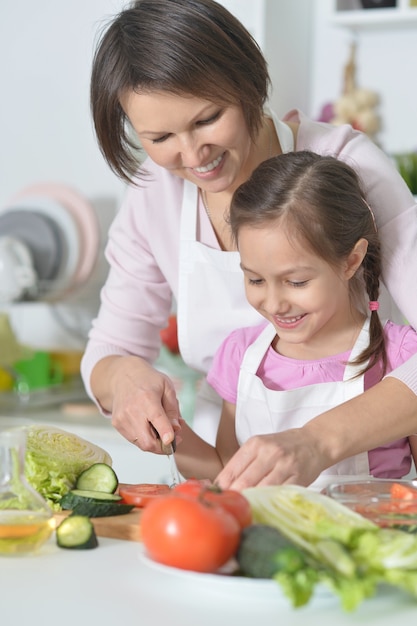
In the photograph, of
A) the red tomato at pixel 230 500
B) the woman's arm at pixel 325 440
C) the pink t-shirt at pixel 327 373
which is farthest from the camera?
the pink t-shirt at pixel 327 373

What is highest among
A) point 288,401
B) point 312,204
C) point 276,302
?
point 312,204

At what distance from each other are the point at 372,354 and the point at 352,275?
0.46 ft

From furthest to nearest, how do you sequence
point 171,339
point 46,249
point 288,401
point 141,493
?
point 46,249 → point 171,339 → point 288,401 → point 141,493

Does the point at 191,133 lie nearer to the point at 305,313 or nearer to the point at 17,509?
the point at 305,313

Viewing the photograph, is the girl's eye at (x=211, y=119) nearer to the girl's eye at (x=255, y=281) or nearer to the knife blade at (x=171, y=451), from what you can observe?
the girl's eye at (x=255, y=281)

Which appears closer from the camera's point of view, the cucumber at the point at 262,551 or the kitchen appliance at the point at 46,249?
the cucumber at the point at 262,551

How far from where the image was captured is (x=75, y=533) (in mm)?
1102

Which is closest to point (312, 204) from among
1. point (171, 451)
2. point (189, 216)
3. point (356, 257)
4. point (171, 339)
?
point (356, 257)

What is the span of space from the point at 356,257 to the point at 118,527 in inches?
25.1

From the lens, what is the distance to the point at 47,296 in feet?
10.2

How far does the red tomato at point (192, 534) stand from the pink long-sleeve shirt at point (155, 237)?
2.63 feet

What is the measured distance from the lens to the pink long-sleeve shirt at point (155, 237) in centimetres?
166


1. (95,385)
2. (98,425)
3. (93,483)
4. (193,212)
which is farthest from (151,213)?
(98,425)

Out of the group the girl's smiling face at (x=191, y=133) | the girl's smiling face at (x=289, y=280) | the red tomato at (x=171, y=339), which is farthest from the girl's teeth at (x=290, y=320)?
the red tomato at (x=171, y=339)
